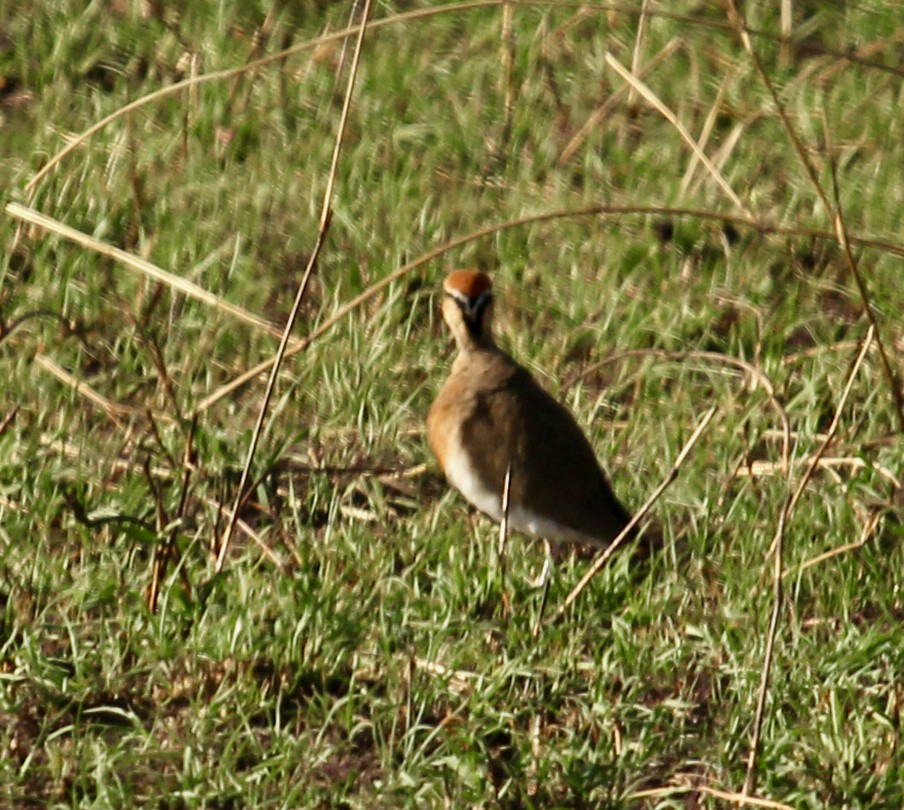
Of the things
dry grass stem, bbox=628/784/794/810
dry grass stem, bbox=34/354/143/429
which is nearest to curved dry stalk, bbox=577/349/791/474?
dry grass stem, bbox=628/784/794/810

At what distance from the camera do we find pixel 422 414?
5.74 metres

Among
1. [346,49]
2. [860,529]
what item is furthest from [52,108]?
[860,529]

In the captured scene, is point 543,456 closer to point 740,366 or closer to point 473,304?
point 473,304

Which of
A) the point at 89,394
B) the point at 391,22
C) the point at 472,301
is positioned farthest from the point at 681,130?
the point at 89,394

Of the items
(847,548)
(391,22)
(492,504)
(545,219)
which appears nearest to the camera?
(847,548)

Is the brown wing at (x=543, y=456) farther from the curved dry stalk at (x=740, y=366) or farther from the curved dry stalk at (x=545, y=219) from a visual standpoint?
the curved dry stalk at (x=545, y=219)

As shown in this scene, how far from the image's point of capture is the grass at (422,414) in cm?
422

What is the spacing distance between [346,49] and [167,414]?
243 centimetres

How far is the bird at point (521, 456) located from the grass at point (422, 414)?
0.38 feet

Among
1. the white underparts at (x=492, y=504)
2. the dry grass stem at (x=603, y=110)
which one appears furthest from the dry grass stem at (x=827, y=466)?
the dry grass stem at (x=603, y=110)

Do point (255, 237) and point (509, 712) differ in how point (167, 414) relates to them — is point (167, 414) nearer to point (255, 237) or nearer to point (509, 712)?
point (255, 237)

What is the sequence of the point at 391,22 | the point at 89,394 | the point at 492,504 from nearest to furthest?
the point at 391,22 < the point at 492,504 < the point at 89,394

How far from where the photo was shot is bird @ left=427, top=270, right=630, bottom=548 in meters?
5.00

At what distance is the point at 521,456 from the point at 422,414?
68 centimetres
